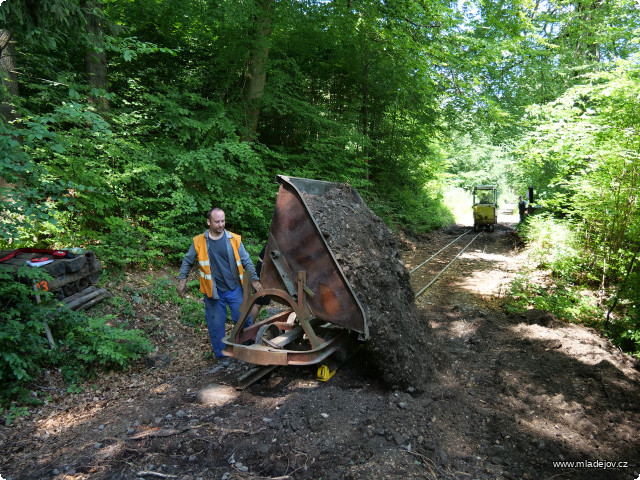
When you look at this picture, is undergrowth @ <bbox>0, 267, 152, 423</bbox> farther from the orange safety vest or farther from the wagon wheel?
the wagon wheel

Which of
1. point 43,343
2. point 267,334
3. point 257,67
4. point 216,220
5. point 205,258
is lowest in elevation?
point 267,334

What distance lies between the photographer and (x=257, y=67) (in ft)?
31.0

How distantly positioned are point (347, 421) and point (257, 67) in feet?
28.8

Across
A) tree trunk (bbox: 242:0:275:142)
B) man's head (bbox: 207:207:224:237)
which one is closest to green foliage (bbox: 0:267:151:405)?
man's head (bbox: 207:207:224:237)

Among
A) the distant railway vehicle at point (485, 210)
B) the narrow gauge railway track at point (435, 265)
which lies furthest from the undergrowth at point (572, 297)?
the distant railway vehicle at point (485, 210)

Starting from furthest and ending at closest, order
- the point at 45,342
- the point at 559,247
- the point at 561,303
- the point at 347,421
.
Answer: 1. the point at 559,247
2. the point at 561,303
3. the point at 45,342
4. the point at 347,421

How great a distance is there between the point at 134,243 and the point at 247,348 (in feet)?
14.1

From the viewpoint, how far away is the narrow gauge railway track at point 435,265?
9628 mm

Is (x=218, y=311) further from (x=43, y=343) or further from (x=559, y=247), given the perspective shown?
(x=559, y=247)

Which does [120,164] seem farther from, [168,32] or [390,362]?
[390,362]

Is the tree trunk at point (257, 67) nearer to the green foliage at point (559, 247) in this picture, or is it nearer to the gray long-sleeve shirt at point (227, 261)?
the gray long-sleeve shirt at point (227, 261)

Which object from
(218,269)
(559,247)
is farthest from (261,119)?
(559,247)

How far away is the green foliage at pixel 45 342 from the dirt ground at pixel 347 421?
0.21 m

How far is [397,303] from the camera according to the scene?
449 cm
